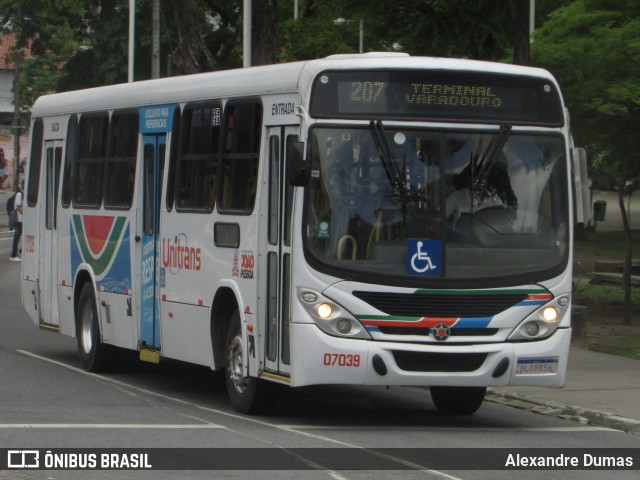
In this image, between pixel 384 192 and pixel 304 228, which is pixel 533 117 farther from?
pixel 304 228

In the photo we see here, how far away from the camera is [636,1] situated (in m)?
19.4

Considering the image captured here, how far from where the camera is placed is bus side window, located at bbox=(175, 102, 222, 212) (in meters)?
12.6

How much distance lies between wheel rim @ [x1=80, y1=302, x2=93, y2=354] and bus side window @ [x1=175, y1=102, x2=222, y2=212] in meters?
2.91

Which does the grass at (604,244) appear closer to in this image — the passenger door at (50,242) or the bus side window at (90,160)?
the passenger door at (50,242)

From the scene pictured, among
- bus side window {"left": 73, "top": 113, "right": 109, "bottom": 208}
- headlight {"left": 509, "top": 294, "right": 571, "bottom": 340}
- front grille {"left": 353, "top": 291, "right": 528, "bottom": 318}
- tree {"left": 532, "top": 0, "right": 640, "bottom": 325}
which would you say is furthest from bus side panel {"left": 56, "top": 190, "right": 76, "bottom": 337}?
tree {"left": 532, "top": 0, "right": 640, "bottom": 325}

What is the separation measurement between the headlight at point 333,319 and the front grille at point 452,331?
0.63 ft

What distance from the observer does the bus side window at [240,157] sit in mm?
11781

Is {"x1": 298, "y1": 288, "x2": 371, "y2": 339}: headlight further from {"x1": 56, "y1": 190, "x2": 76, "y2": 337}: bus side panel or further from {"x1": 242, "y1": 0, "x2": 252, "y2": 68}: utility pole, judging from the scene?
{"x1": 242, "y1": 0, "x2": 252, "y2": 68}: utility pole

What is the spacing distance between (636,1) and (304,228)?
10327 mm

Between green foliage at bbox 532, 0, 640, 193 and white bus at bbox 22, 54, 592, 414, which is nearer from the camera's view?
white bus at bbox 22, 54, 592, 414

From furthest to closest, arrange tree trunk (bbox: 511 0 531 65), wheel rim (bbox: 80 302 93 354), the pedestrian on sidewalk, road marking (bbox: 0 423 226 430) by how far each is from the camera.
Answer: the pedestrian on sidewalk
tree trunk (bbox: 511 0 531 65)
wheel rim (bbox: 80 302 93 354)
road marking (bbox: 0 423 226 430)

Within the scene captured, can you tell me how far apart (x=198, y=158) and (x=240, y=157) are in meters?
0.95

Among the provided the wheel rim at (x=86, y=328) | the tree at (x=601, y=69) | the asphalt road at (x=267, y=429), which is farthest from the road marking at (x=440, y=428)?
the tree at (x=601, y=69)

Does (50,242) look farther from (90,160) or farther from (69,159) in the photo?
(90,160)
